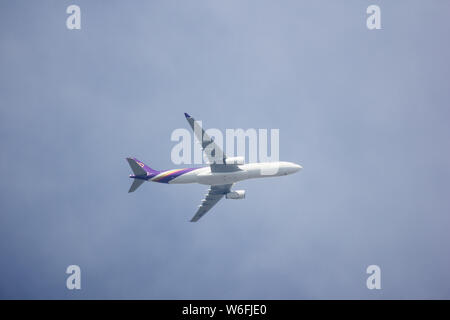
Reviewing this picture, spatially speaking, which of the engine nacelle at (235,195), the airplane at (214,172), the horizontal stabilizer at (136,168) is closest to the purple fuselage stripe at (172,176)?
the airplane at (214,172)

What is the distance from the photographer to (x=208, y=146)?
69438 millimetres

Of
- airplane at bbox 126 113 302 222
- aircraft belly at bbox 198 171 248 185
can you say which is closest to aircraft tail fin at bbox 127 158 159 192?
airplane at bbox 126 113 302 222

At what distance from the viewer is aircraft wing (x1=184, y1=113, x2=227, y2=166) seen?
68.1 meters

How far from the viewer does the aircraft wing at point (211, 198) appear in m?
78.3

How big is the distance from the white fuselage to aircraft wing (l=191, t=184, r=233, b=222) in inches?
216

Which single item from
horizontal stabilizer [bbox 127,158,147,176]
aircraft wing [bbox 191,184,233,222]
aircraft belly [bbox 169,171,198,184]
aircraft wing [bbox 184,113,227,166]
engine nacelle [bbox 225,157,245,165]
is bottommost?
aircraft wing [bbox 191,184,233,222]

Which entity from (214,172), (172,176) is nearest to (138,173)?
(172,176)

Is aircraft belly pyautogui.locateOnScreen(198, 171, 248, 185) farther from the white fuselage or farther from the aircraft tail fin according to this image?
the aircraft tail fin

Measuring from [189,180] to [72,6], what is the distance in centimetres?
3634

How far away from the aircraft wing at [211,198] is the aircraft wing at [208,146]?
8.24m

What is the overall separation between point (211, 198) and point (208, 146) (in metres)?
13.3

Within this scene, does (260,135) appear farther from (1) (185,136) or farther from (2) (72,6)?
(2) (72,6)

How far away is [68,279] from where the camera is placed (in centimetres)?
7694
